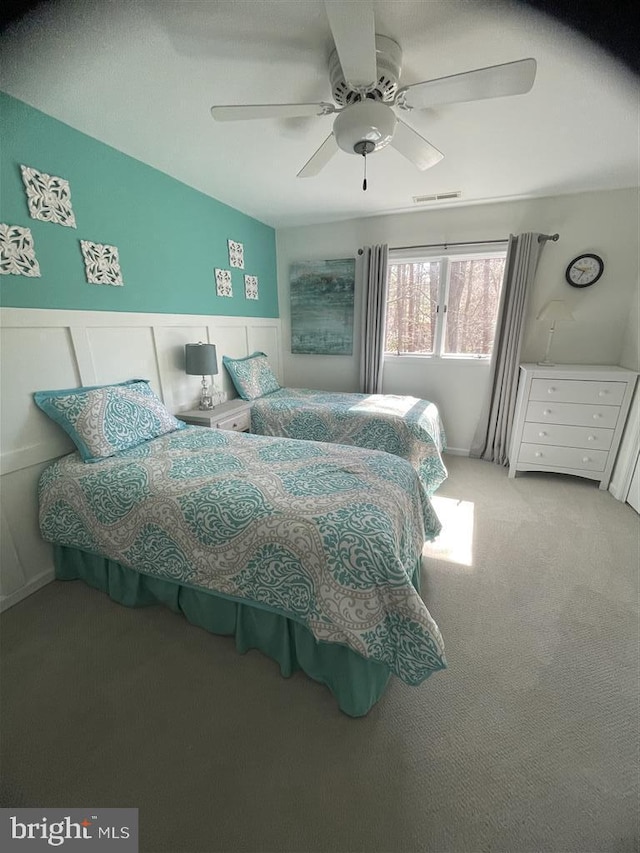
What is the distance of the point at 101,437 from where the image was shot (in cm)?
179

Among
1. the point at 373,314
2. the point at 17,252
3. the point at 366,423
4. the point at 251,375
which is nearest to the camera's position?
the point at 17,252

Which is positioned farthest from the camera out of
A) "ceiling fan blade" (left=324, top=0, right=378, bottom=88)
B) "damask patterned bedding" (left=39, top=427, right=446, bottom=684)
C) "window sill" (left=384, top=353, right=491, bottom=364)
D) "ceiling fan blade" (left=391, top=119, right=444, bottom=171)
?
"window sill" (left=384, top=353, right=491, bottom=364)

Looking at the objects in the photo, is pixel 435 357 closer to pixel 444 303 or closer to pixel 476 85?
pixel 444 303

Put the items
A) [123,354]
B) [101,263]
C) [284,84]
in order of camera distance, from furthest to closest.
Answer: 1. [123,354]
2. [101,263]
3. [284,84]

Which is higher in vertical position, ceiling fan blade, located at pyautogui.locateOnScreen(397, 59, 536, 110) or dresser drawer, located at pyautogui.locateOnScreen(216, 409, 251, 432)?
ceiling fan blade, located at pyautogui.locateOnScreen(397, 59, 536, 110)

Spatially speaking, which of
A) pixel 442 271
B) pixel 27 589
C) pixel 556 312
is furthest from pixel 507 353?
pixel 27 589

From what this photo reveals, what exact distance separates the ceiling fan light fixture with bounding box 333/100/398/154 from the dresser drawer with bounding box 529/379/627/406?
226 centimetres

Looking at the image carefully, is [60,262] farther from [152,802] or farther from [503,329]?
[503,329]

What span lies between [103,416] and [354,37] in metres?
1.94

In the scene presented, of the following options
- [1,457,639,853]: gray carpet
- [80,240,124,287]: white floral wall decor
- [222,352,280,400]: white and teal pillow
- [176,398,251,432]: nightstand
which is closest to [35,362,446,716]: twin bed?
[1,457,639,853]: gray carpet

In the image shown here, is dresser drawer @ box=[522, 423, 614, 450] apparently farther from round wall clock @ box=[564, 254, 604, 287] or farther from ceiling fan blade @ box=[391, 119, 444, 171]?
ceiling fan blade @ box=[391, 119, 444, 171]

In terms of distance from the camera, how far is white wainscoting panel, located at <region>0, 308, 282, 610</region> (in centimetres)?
165

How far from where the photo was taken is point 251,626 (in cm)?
142

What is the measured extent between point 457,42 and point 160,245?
2058mm
